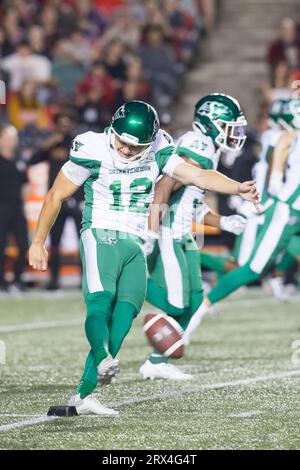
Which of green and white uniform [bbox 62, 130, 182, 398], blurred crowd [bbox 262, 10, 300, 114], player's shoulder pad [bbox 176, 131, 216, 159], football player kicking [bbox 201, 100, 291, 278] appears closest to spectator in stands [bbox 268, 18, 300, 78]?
blurred crowd [bbox 262, 10, 300, 114]

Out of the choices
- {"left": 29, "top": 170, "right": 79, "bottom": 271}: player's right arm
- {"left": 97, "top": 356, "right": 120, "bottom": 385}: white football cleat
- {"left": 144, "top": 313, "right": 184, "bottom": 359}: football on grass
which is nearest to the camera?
{"left": 97, "top": 356, "right": 120, "bottom": 385}: white football cleat

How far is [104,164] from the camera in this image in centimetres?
587

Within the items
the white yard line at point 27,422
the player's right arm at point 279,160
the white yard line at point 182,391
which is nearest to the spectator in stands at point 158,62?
the player's right arm at point 279,160

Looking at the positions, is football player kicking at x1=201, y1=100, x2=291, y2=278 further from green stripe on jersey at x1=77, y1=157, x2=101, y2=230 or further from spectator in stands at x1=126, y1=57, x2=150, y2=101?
spectator in stands at x1=126, y1=57, x2=150, y2=101

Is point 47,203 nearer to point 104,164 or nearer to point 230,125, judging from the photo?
point 104,164

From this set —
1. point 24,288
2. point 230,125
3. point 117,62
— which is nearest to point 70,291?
point 24,288

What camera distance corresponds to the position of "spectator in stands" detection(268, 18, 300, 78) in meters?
15.3

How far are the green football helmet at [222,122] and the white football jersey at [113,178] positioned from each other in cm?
135

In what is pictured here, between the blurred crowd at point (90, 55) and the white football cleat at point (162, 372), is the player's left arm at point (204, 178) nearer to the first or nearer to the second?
the white football cleat at point (162, 372)

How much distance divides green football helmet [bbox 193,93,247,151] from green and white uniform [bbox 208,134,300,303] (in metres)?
1.57

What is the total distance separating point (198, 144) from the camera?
7.25 meters

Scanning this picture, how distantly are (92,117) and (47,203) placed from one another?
8903mm

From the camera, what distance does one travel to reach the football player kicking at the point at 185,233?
7234 millimetres
